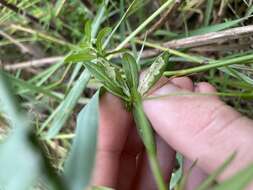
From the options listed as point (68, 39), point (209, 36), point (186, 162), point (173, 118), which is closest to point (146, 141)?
point (173, 118)

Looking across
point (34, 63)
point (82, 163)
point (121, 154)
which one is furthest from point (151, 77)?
point (34, 63)

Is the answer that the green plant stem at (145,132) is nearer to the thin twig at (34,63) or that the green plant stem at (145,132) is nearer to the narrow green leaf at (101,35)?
the narrow green leaf at (101,35)

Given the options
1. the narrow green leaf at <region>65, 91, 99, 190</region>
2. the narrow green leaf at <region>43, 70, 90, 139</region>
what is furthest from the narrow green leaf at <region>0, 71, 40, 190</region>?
the narrow green leaf at <region>43, 70, 90, 139</region>

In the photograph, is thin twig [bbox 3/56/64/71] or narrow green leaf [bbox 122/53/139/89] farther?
thin twig [bbox 3/56/64/71]

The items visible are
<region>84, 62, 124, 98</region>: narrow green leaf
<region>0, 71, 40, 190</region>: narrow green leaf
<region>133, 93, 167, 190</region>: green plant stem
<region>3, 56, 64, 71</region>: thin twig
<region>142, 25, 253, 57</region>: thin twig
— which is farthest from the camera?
<region>3, 56, 64, 71</region>: thin twig

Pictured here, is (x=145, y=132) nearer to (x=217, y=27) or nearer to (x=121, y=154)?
(x=121, y=154)

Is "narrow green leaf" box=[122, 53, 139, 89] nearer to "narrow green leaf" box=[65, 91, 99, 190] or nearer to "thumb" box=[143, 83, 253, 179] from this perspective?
"thumb" box=[143, 83, 253, 179]
